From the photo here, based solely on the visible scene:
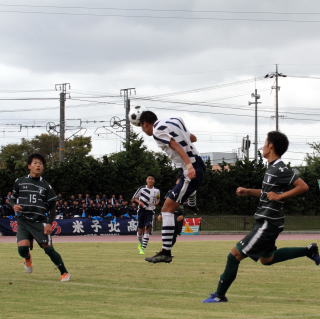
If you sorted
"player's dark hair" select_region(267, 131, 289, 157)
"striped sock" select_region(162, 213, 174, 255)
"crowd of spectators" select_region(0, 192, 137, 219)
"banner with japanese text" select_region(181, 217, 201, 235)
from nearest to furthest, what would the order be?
"player's dark hair" select_region(267, 131, 289, 157) → "striped sock" select_region(162, 213, 174, 255) → "crowd of spectators" select_region(0, 192, 137, 219) → "banner with japanese text" select_region(181, 217, 201, 235)

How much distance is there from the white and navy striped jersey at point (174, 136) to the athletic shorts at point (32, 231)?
7.78ft

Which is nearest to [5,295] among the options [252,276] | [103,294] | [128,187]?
[103,294]

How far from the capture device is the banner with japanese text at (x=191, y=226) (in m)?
44.5

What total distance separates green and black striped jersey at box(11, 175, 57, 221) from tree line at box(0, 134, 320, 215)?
31.5 meters

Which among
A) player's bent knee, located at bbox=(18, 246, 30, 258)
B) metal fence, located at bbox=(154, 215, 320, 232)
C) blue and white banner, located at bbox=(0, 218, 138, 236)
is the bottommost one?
metal fence, located at bbox=(154, 215, 320, 232)

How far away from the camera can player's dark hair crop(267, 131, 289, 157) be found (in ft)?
32.4

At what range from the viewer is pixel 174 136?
1238cm

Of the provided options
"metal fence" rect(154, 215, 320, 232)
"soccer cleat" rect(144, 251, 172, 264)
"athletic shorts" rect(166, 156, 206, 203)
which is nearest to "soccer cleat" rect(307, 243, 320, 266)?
"athletic shorts" rect(166, 156, 206, 203)

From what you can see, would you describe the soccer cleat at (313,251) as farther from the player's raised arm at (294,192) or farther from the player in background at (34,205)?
the player in background at (34,205)

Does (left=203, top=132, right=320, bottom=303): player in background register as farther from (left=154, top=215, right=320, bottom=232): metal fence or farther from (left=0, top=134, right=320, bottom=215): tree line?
(left=154, top=215, right=320, bottom=232): metal fence

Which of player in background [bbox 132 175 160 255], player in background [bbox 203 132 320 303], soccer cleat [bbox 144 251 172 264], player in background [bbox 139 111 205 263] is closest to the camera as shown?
player in background [bbox 203 132 320 303]

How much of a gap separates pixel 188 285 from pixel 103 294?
66.8 inches

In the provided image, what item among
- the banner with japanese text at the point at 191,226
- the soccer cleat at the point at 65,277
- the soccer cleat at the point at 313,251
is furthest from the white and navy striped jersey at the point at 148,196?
the banner with japanese text at the point at 191,226

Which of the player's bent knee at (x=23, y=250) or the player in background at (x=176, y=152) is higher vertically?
the player in background at (x=176, y=152)
